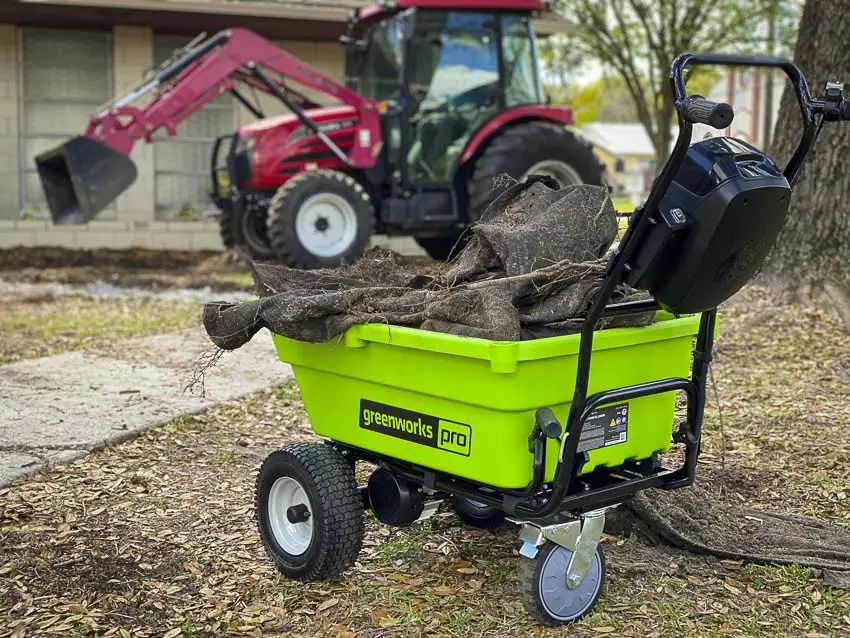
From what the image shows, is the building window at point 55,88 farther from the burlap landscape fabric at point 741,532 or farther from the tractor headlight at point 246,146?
the burlap landscape fabric at point 741,532

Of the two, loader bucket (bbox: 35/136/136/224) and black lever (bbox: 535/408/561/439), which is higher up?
loader bucket (bbox: 35/136/136/224)

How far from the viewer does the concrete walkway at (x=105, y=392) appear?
4.56 meters

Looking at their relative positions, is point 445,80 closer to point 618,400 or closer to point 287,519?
point 287,519

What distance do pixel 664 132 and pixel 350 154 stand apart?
10591 mm

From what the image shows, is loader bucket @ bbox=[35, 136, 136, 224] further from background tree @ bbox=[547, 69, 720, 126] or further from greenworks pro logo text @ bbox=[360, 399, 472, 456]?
background tree @ bbox=[547, 69, 720, 126]

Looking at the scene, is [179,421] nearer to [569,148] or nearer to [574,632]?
[574,632]

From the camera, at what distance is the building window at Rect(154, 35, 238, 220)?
45.8 feet

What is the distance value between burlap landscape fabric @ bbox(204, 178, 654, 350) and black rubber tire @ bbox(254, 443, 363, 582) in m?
0.40

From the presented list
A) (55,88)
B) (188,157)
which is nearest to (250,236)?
(188,157)

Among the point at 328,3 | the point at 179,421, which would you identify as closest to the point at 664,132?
the point at 328,3

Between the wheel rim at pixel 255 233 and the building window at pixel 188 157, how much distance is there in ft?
10.5

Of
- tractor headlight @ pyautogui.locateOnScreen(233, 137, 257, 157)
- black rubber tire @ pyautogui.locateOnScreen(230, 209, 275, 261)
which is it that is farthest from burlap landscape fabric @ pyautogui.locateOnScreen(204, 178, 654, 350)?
black rubber tire @ pyautogui.locateOnScreen(230, 209, 275, 261)

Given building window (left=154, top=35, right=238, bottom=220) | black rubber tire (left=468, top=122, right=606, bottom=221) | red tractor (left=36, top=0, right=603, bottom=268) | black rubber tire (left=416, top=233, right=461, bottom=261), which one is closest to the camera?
red tractor (left=36, top=0, right=603, bottom=268)

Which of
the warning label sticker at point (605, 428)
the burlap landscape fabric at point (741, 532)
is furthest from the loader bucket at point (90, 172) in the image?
the warning label sticker at point (605, 428)
